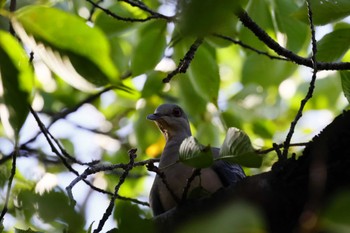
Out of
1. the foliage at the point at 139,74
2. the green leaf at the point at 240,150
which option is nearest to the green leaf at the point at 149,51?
the foliage at the point at 139,74

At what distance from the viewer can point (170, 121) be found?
206 inches

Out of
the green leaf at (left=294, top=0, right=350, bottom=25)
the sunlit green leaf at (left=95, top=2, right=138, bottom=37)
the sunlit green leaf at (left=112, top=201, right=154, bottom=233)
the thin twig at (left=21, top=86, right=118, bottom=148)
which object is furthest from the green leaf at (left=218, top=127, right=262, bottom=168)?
the thin twig at (left=21, top=86, right=118, bottom=148)

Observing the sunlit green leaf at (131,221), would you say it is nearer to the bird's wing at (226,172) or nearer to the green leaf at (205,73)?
the green leaf at (205,73)

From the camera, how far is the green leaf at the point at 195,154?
1928 millimetres

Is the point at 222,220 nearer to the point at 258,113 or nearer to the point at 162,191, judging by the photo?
the point at 162,191

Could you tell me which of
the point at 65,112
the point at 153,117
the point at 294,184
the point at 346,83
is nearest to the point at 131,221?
the point at 294,184

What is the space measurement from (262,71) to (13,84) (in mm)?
2858

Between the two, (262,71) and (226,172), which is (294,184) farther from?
(262,71)

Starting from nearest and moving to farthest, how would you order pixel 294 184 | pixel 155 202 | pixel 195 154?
pixel 195 154, pixel 294 184, pixel 155 202

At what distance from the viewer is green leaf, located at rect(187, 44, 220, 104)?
3621 mm

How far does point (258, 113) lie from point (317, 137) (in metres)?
3.45

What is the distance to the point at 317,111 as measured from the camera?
600cm

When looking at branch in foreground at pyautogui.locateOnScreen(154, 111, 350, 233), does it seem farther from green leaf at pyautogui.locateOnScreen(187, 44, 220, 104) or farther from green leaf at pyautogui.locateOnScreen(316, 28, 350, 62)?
green leaf at pyautogui.locateOnScreen(187, 44, 220, 104)

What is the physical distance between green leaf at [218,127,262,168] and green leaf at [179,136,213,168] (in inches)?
3.1
